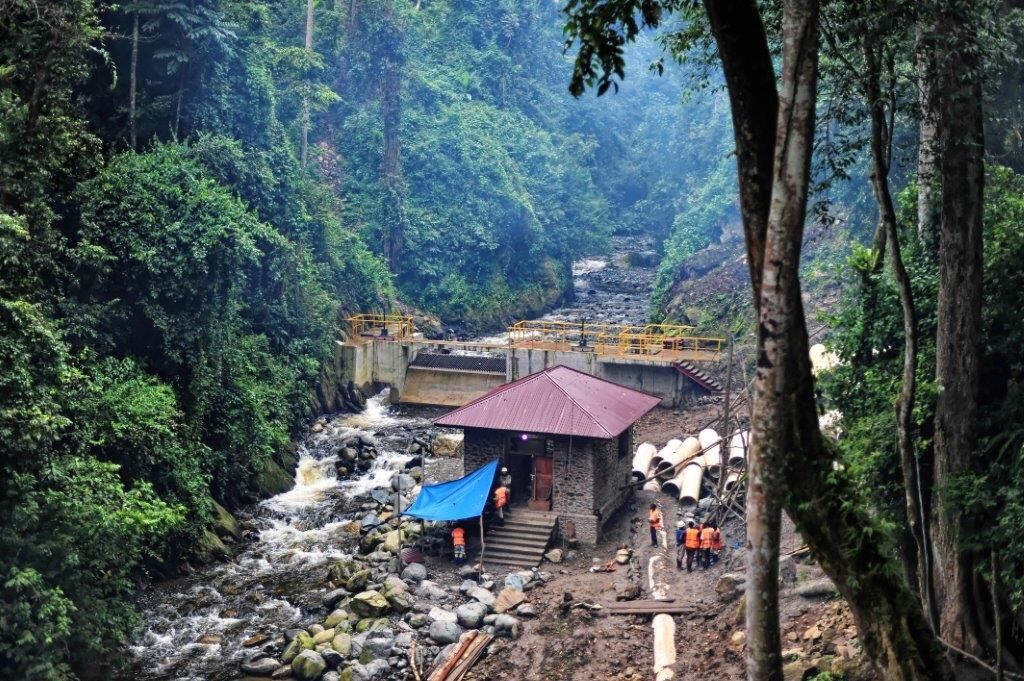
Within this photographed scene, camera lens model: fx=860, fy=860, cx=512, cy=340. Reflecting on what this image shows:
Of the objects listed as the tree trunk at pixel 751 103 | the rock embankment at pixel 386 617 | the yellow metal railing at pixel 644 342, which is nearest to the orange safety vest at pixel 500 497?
the rock embankment at pixel 386 617

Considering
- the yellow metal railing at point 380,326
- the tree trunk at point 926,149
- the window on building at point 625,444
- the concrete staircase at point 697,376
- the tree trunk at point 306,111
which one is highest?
the tree trunk at point 306,111

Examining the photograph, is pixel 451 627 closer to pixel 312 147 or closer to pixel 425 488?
pixel 425 488

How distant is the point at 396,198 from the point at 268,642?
3475 centimetres

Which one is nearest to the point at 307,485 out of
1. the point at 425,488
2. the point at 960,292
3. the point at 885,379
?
the point at 425,488

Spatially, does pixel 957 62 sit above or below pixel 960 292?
above

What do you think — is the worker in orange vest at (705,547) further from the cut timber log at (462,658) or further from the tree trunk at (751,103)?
the tree trunk at (751,103)

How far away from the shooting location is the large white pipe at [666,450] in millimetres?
28000

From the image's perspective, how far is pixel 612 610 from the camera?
Answer: 60.3 ft

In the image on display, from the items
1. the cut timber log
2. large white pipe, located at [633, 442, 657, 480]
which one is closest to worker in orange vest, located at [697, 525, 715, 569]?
the cut timber log

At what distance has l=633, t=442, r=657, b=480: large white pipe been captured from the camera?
89.6 feet

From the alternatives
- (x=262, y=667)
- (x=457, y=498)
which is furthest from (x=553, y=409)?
(x=262, y=667)

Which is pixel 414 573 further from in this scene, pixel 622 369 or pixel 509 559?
pixel 622 369

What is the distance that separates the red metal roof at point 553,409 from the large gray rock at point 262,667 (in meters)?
7.40

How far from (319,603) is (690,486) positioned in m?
10.8
